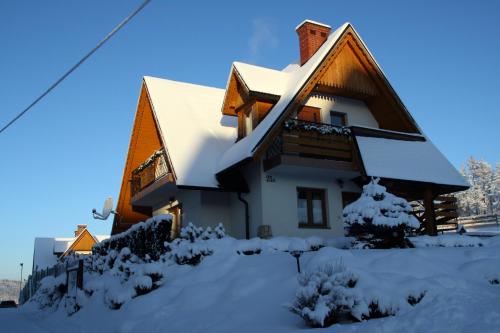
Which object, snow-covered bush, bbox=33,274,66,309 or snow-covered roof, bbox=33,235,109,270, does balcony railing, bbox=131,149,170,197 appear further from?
snow-covered roof, bbox=33,235,109,270

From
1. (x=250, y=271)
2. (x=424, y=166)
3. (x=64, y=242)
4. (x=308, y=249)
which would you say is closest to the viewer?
(x=250, y=271)

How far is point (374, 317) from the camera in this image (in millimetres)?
7242

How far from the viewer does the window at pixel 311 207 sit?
17.3 m

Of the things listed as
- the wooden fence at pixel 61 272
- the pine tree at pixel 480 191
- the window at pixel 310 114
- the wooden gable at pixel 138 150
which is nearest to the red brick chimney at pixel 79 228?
the wooden fence at pixel 61 272

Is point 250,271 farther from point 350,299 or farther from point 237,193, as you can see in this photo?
point 237,193

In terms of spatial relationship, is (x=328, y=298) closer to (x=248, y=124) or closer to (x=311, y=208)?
(x=311, y=208)

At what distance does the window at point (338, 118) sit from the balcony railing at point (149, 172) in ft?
22.5

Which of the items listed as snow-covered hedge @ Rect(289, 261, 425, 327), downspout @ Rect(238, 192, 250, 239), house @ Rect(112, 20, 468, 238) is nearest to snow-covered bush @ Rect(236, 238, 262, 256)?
house @ Rect(112, 20, 468, 238)

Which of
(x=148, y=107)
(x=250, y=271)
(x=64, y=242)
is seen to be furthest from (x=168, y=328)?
(x=64, y=242)

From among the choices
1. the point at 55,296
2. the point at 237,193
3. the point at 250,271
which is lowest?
the point at 55,296

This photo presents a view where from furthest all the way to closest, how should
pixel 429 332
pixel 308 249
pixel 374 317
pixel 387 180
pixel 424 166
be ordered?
pixel 424 166, pixel 387 180, pixel 308 249, pixel 374 317, pixel 429 332

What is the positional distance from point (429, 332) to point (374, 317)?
138 centimetres

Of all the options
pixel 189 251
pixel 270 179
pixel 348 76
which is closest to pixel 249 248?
pixel 189 251

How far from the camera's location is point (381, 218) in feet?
39.8
